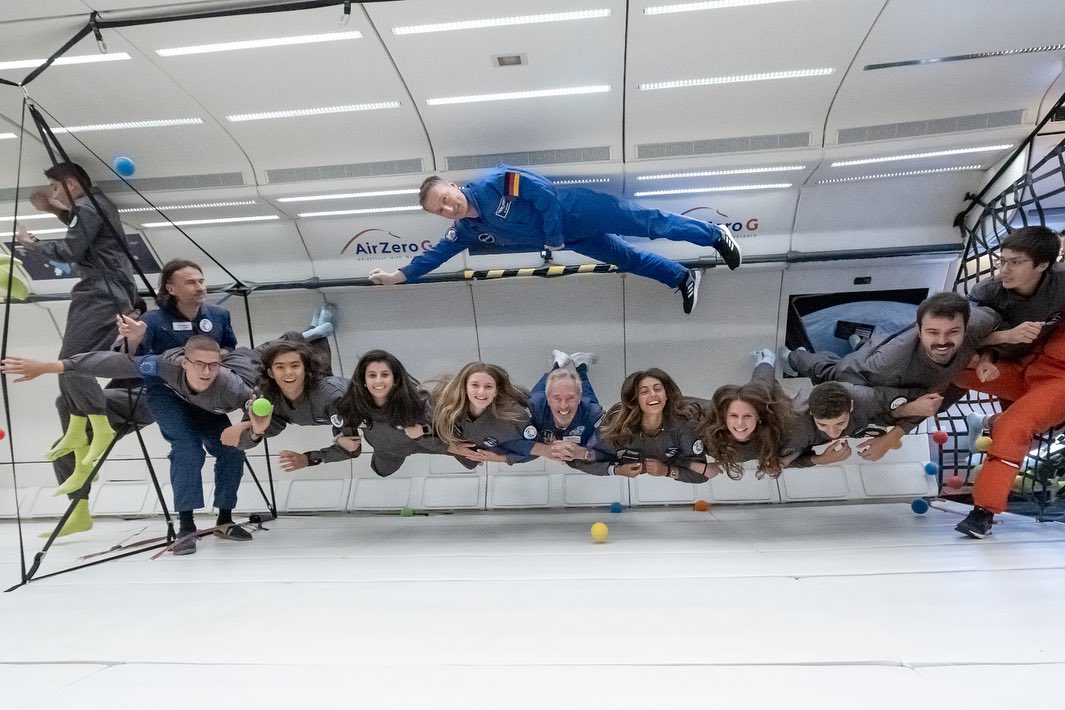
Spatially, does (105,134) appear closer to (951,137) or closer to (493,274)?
(493,274)

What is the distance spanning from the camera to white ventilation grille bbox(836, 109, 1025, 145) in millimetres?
3143

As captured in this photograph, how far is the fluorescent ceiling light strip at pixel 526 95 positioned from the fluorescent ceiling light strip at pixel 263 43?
56 centimetres

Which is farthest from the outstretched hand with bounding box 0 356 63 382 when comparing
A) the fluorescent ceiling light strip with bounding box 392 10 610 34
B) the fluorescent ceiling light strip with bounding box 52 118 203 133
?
the fluorescent ceiling light strip with bounding box 392 10 610 34

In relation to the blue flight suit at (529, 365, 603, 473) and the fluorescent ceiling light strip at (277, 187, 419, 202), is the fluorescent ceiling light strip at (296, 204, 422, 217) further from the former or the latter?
the blue flight suit at (529, 365, 603, 473)

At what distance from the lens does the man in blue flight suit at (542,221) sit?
295cm

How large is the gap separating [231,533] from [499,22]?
135 inches

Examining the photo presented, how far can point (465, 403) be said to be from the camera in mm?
3020

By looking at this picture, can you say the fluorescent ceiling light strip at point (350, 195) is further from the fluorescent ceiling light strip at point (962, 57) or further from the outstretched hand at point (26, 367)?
the fluorescent ceiling light strip at point (962, 57)

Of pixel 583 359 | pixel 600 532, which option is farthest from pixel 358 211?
pixel 600 532

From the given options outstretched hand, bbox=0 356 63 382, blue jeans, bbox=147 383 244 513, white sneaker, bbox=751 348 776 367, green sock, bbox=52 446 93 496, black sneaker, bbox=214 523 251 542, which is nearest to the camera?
outstretched hand, bbox=0 356 63 382

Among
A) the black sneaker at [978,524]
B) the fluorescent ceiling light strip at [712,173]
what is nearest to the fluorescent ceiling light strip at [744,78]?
the fluorescent ceiling light strip at [712,173]

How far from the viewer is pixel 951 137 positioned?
323cm

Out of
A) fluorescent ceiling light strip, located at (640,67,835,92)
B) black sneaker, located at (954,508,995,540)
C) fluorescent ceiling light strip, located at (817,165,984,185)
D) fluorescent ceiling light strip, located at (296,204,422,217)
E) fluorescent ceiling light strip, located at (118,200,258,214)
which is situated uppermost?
fluorescent ceiling light strip, located at (640,67,835,92)

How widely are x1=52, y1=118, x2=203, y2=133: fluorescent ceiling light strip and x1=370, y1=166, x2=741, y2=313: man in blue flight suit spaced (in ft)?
4.67
